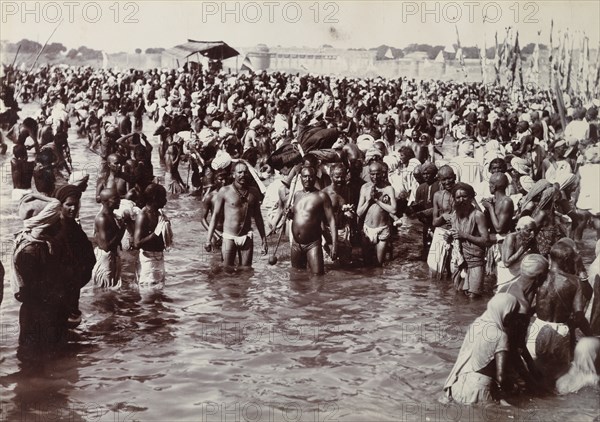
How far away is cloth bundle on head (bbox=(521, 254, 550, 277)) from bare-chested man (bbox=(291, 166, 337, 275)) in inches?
138

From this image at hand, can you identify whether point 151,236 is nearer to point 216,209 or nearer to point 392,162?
point 216,209

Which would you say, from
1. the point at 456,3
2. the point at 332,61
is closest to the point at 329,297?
the point at 456,3

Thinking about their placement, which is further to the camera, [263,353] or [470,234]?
[470,234]

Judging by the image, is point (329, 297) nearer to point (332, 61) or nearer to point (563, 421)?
point (563, 421)

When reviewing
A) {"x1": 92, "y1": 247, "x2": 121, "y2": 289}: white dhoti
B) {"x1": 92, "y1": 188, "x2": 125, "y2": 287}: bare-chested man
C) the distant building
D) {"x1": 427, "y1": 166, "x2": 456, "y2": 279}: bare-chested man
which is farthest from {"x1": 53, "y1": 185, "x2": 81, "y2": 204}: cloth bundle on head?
the distant building

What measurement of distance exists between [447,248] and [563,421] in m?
3.53

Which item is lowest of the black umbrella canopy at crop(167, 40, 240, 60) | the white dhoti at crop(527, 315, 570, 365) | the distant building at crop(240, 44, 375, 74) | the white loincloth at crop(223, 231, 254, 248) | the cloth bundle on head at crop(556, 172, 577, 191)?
the white dhoti at crop(527, 315, 570, 365)

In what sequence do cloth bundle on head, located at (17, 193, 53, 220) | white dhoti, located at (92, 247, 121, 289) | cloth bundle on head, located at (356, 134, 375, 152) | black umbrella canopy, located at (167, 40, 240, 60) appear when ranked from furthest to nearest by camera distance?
1. black umbrella canopy, located at (167, 40, 240, 60)
2. cloth bundle on head, located at (356, 134, 375, 152)
3. white dhoti, located at (92, 247, 121, 289)
4. cloth bundle on head, located at (17, 193, 53, 220)

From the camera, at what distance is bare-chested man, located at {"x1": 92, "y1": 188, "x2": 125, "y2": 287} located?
8.12 m

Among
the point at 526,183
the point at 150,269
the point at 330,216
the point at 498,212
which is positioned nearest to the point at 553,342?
the point at 498,212

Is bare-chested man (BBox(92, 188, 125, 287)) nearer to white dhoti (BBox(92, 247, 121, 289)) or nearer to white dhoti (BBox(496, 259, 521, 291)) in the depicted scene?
white dhoti (BBox(92, 247, 121, 289))

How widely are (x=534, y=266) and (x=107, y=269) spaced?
460cm

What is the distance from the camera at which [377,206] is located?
991 cm

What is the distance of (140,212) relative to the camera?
28.2 ft
